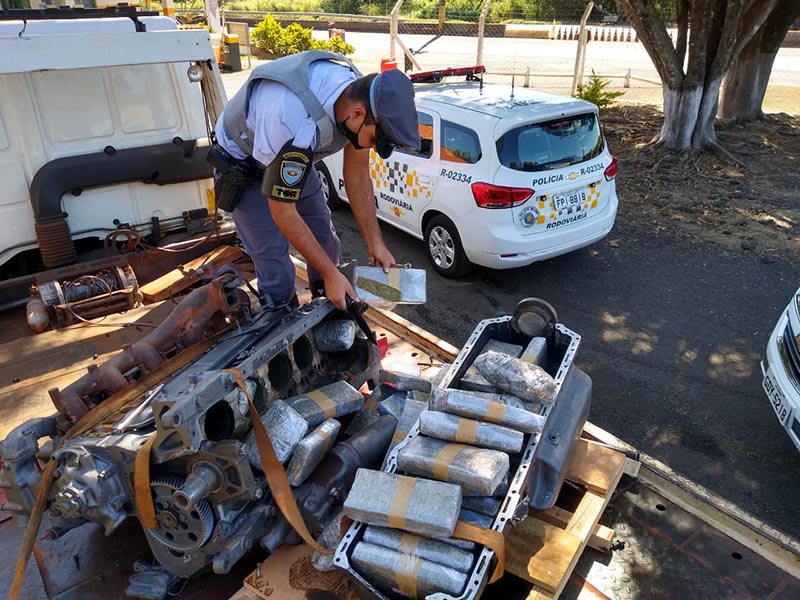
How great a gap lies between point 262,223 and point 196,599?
1.75m

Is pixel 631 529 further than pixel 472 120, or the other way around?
pixel 472 120

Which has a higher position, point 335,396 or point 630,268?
point 335,396

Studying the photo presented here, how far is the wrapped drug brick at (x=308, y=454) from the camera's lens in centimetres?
232

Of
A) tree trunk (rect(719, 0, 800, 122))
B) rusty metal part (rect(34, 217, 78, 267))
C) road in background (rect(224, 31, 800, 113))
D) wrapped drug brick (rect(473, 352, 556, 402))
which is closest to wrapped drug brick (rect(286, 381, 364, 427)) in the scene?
wrapped drug brick (rect(473, 352, 556, 402))

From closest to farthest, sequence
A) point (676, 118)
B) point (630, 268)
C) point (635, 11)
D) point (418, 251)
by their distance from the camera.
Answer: point (630, 268) → point (418, 251) → point (635, 11) → point (676, 118)

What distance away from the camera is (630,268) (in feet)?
20.4

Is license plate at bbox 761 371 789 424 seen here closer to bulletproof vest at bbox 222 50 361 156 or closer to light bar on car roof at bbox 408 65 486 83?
bulletproof vest at bbox 222 50 361 156

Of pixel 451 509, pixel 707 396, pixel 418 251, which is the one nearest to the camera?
pixel 451 509

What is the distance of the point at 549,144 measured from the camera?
5.34 metres

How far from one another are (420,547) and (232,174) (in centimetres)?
198

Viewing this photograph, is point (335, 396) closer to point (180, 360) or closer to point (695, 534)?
point (180, 360)

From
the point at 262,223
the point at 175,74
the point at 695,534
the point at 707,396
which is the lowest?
the point at 707,396

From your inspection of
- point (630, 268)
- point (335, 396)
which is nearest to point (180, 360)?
point (335, 396)

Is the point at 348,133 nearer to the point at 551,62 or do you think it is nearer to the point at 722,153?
the point at 722,153
